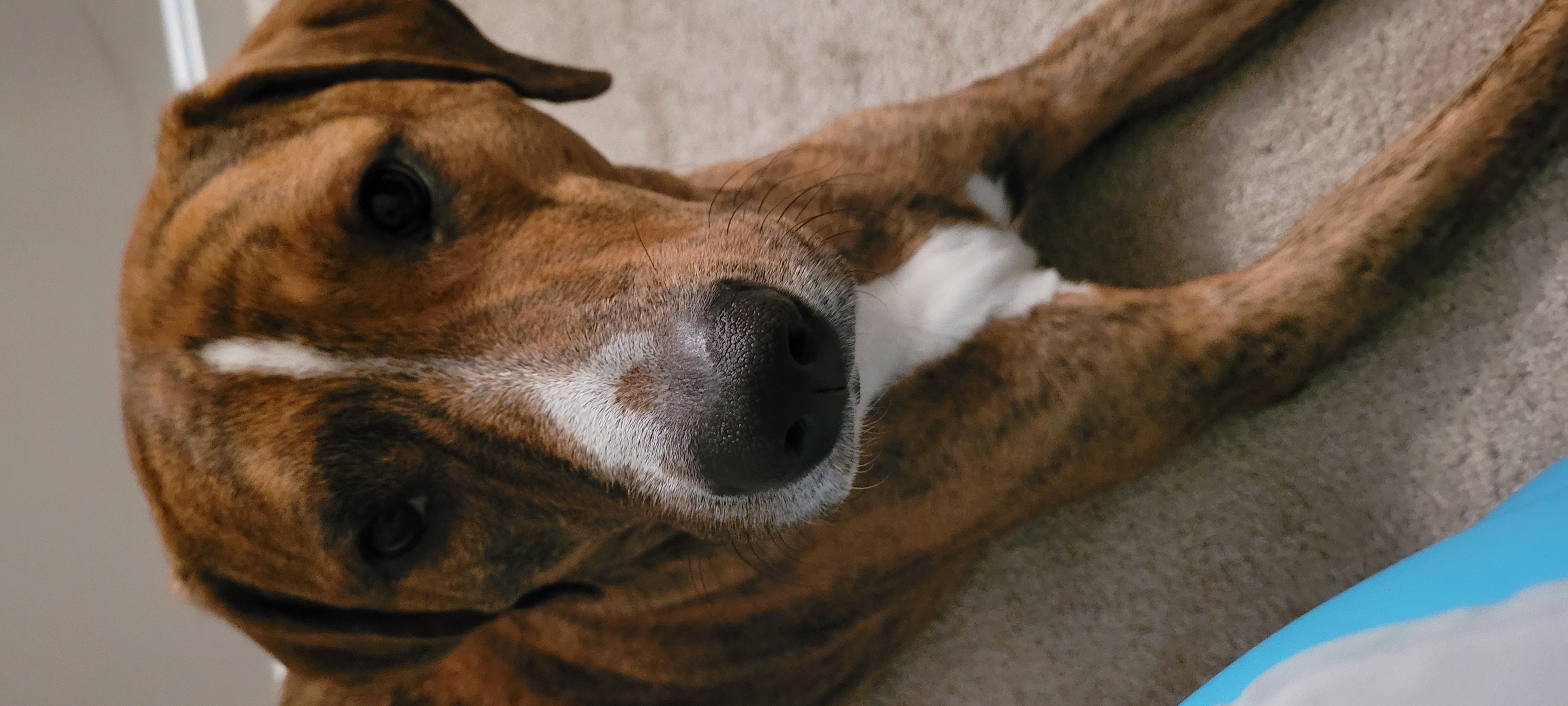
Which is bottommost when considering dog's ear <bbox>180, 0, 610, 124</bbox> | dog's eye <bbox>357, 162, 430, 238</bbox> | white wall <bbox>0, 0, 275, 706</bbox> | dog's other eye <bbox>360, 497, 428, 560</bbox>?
white wall <bbox>0, 0, 275, 706</bbox>

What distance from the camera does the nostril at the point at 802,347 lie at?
4.12 feet

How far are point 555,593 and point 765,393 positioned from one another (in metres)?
0.75

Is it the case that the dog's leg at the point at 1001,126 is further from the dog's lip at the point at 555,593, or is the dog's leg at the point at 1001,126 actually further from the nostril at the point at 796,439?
the dog's lip at the point at 555,593

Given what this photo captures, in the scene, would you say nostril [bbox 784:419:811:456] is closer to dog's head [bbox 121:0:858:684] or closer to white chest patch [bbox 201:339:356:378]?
dog's head [bbox 121:0:858:684]

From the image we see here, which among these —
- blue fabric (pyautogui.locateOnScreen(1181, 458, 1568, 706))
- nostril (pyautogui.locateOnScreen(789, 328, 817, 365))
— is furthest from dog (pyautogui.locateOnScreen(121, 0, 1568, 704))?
blue fabric (pyautogui.locateOnScreen(1181, 458, 1568, 706))

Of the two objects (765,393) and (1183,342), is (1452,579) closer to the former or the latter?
(1183,342)

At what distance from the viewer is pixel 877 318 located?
5.95 feet

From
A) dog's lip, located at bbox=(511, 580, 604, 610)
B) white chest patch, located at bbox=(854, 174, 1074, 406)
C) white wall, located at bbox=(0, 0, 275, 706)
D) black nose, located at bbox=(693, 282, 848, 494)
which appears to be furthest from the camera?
white wall, located at bbox=(0, 0, 275, 706)

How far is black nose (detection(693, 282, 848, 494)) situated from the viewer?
121cm

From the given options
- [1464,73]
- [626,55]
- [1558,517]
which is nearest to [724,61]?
[626,55]

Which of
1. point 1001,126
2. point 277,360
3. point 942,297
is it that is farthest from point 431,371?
point 1001,126

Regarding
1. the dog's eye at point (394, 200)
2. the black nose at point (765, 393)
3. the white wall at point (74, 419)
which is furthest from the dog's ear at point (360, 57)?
the white wall at point (74, 419)

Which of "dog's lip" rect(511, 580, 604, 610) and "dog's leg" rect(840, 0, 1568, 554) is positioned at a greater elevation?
"dog's leg" rect(840, 0, 1568, 554)

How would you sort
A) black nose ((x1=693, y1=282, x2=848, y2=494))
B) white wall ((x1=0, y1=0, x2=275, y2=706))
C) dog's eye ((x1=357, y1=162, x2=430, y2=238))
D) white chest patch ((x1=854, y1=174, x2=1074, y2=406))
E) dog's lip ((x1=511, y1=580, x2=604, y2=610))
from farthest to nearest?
1. white wall ((x1=0, y1=0, x2=275, y2=706))
2. white chest patch ((x1=854, y1=174, x2=1074, y2=406))
3. dog's lip ((x1=511, y1=580, x2=604, y2=610))
4. dog's eye ((x1=357, y1=162, x2=430, y2=238))
5. black nose ((x1=693, y1=282, x2=848, y2=494))
